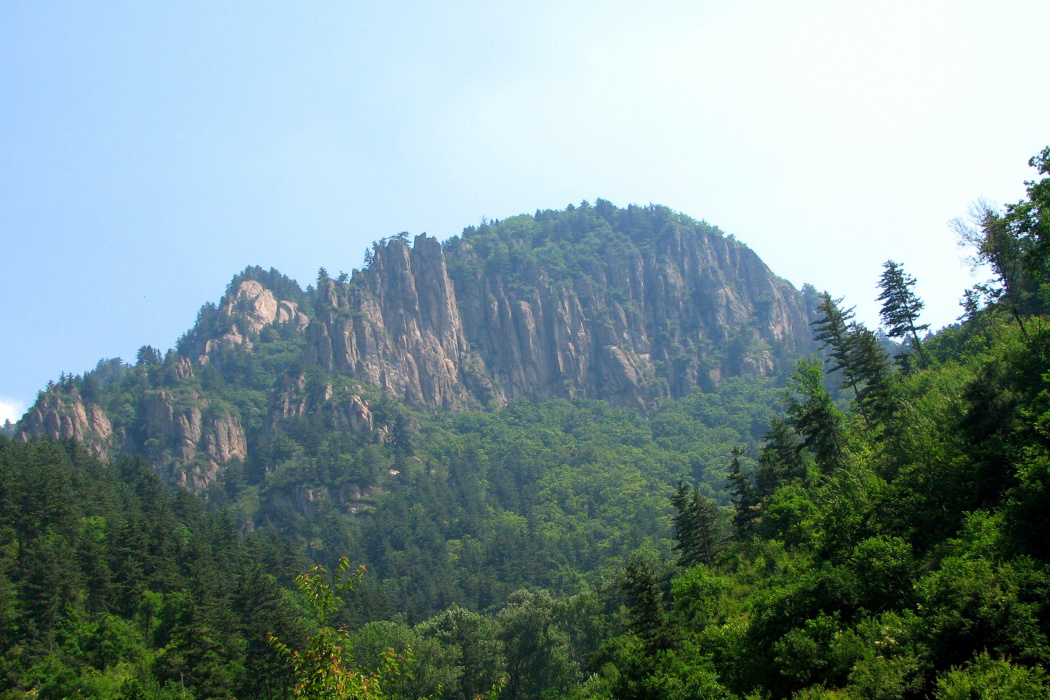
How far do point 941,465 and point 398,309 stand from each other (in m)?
162

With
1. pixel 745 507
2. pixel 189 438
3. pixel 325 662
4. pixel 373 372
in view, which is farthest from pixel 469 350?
pixel 325 662

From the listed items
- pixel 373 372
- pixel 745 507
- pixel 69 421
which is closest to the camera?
pixel 745 507

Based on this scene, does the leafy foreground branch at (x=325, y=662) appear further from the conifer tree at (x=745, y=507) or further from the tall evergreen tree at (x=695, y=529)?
the conifer tree at (x=745, y=507)

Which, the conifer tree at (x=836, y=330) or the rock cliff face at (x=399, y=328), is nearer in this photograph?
the conifer tree at (x=836, y=330)

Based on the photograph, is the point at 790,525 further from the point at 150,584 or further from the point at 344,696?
the point at 150,584

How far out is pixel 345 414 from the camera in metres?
156

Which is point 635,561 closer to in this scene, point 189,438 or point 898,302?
point 898,302

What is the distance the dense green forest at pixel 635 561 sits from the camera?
21406mm

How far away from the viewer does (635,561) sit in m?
63.5

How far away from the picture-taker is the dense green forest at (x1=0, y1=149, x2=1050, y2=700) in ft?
70.2

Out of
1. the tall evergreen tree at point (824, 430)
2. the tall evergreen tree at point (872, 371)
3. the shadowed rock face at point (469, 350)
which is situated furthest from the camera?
the shadowed rock face at point (469, 350)

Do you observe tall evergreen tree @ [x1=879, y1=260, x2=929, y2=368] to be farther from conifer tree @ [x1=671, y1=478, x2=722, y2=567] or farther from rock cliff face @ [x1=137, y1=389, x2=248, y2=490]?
rock cliff face @ [x1=137, y1=389, x2=248, y2=490]

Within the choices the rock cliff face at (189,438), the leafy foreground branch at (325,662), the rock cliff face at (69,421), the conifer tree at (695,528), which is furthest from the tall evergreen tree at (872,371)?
the rock cliff face at (69,421)

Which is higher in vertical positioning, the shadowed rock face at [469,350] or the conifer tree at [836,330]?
the shadowed rock face at [469,350]
